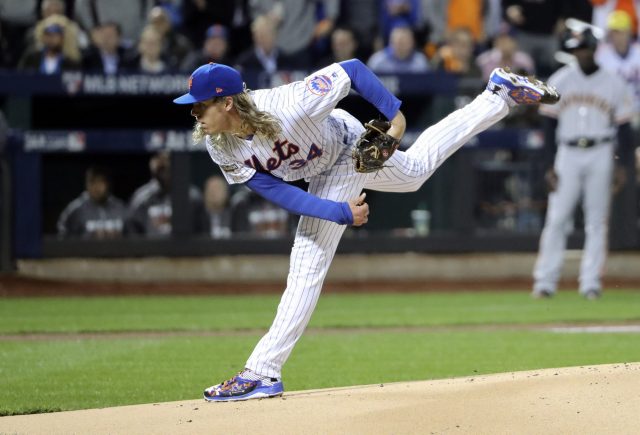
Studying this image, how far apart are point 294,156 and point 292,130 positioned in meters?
0.14

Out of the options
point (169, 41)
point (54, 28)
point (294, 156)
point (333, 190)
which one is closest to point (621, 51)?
point (169, 41)

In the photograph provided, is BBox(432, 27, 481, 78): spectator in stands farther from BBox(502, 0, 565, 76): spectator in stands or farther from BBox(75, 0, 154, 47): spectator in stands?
BBox(75, 0, 154, 47): spectator in stands

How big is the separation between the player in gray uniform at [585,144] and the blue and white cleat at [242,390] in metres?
6.01

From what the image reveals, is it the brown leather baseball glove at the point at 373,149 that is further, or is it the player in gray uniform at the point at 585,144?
the player in gray uniform at the point at 585,144

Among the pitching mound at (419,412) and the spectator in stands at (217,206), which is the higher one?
the spectator in stands at (217,206)

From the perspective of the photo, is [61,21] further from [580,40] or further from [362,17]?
[580,40]

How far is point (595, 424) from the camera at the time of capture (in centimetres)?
490

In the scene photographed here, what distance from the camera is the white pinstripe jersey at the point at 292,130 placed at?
565cm

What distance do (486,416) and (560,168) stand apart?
658 cm

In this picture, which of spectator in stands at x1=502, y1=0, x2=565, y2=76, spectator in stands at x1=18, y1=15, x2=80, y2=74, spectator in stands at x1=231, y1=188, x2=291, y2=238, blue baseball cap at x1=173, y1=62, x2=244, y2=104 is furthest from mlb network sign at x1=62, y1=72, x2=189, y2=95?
blue baseball cap at x1=173, y1=62, x2=244, y2=104

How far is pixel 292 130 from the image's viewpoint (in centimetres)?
567

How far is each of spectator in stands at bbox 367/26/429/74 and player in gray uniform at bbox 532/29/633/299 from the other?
6.82 ft

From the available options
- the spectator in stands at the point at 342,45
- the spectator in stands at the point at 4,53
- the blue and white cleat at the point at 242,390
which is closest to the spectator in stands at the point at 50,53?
the spectator in stands at the point at 4,53

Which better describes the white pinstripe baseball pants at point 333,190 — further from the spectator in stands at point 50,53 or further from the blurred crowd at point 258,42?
the spectator in stands at point 50,53
